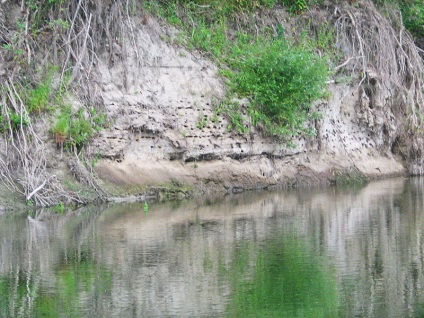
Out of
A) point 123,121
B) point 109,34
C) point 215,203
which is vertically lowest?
point 215,203

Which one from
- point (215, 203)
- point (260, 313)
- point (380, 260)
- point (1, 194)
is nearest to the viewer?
point (260, 313)

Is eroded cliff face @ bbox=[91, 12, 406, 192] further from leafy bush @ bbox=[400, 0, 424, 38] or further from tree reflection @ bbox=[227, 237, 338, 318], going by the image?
tree reflection @ bbox=[227, 237, 338, 318]

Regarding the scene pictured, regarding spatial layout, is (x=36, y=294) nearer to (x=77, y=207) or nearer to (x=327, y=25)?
(x=77, y=207)

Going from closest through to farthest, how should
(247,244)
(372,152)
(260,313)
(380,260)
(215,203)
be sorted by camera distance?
(260,313) < (380,260) < (247,244) < (215,203) < (372,152)

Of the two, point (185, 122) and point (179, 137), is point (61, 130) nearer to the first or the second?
point (179, 137)

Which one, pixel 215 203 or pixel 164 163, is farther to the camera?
pixel 164 163

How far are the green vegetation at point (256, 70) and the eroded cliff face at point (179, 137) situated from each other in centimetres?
33

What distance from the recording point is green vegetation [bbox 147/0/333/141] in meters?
20.5

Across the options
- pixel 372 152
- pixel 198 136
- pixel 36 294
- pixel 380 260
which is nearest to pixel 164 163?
pixel 198 136

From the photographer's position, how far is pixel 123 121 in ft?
62.0

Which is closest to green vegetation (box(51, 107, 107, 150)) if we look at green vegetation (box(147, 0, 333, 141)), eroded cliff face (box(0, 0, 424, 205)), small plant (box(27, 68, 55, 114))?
eroded cliff face (box(0, 0, 424, 205))

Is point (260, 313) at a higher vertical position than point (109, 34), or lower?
lower

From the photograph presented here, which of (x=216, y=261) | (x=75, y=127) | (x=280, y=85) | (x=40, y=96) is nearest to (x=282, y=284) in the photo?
(x=216, y=261)

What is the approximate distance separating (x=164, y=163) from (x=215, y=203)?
199 centimetres
